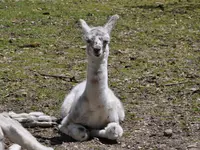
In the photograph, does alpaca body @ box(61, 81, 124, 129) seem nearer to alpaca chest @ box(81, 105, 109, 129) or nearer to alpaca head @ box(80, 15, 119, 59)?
alpaca chest @ box(81, 105, 109, 129)

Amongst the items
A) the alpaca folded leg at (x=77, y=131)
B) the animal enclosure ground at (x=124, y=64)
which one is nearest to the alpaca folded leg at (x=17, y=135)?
the animal enclosure ground at (x=124, y=64)

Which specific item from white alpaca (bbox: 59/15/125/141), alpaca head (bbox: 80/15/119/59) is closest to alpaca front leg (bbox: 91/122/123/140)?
white alpaca (bbox: 59/15/125/141)

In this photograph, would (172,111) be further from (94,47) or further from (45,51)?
(45,51)

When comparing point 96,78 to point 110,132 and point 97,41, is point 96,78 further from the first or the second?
point 110,132

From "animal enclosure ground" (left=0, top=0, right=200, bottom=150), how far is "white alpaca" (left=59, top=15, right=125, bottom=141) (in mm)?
135

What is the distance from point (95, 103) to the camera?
770cm

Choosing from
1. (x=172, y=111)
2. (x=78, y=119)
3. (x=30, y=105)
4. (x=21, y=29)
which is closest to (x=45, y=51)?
(x=21, y=29)

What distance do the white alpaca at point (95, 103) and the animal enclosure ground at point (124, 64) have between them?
0.13 metres

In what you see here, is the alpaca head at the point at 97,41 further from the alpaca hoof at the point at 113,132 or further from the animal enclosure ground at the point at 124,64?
the animal enclosure ground at the point at 124,64

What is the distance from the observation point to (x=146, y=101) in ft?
31.9

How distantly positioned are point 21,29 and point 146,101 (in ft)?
19.6

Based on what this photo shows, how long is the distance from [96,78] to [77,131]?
2.20 feet

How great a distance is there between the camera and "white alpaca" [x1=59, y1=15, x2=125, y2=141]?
7.54 m

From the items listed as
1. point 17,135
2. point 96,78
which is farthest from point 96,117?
point 17,135
